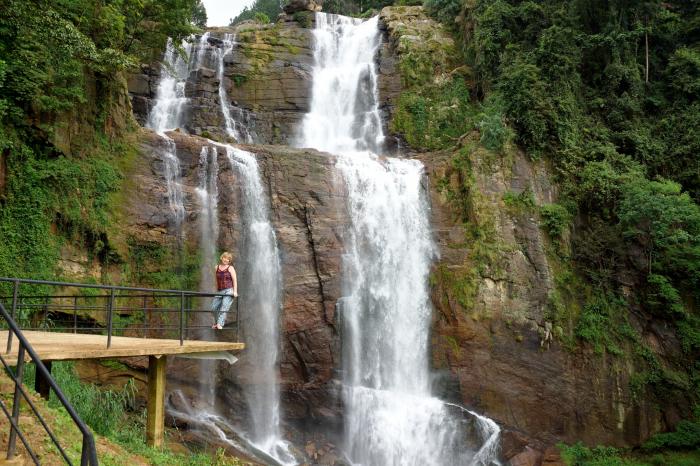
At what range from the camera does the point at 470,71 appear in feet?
90.0

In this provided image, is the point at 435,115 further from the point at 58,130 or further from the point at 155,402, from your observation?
the point at 155,402

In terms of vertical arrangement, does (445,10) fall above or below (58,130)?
above

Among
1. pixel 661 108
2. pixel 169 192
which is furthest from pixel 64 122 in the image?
pixel 661 108

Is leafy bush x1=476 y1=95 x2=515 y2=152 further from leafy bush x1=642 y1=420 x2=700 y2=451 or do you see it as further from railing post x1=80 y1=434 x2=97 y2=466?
railing post x1=80 y1=434 x2=97 y2=466

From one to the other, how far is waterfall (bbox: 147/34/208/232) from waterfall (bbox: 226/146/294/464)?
5.96 feet

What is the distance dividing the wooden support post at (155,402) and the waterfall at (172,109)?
23.2 feet

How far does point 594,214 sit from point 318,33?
1830cm

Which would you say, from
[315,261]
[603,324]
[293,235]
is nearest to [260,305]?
[315,261]

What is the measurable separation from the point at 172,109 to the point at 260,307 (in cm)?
1203

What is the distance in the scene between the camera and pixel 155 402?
912 centimetres

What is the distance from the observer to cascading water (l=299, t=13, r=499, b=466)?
49.4ft

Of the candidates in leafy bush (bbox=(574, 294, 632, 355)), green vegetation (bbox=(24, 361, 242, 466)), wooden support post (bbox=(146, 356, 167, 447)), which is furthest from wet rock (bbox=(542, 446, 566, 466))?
wooden support post (bbox=(146, 356, 167, 447))

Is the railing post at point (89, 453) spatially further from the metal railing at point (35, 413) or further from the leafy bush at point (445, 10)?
the leafy bush at point (445, 10)

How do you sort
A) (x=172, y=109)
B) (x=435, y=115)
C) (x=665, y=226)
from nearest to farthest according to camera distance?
(x=665, y=226) < (x=172, y=109) < (x=435, y=115)
